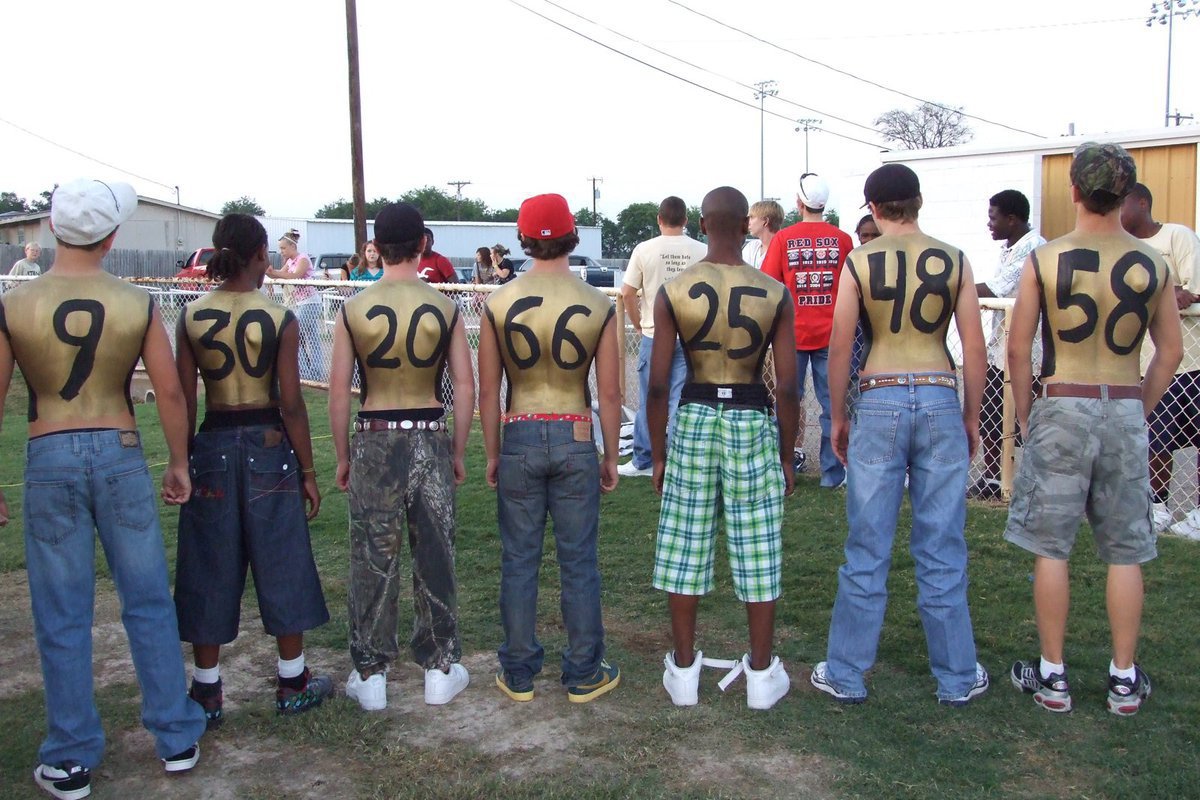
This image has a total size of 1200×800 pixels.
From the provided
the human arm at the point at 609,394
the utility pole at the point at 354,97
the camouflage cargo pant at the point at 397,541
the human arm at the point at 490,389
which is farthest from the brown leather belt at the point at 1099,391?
the utility pole at the point at 354,97

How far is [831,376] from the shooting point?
4422mm

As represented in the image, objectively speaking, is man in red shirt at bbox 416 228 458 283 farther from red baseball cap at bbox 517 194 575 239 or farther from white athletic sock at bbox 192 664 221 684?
white athletic sock at bbox 192 664 221 684

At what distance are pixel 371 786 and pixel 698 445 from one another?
1.77 meters

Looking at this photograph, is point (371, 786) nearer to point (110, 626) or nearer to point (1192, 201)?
point (110, 626)

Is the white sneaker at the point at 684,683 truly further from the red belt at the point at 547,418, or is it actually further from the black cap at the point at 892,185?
the black cap at the point at 892,185

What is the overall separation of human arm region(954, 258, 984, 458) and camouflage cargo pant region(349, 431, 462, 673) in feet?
7.03

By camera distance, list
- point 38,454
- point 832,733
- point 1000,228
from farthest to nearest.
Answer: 1. point 1000,228
2. point 832,733
3. point 38,454

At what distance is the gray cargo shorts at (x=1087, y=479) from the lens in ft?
13.6

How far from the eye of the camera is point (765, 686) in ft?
14.2

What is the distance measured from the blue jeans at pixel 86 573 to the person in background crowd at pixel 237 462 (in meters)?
0.36

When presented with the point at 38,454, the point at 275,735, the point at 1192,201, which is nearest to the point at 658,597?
the point at 275,735

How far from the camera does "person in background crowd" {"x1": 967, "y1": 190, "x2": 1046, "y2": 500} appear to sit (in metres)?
6.84

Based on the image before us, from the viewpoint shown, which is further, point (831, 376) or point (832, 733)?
point (831, 376)

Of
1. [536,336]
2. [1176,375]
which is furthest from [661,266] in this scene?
[536,336]
